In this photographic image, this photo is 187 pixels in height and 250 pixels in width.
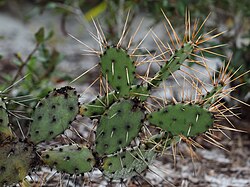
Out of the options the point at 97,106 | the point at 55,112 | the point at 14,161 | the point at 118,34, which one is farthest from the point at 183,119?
the point at 118,34

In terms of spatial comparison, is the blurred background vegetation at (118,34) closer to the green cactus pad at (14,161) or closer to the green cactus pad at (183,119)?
the green cactus pad at (14,161)

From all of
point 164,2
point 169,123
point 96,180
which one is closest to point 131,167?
point 169,123

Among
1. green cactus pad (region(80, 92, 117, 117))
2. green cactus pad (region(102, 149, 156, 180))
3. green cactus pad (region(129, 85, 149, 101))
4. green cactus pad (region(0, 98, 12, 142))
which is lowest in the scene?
green cactus pad (region(102, 149, 156, 180))

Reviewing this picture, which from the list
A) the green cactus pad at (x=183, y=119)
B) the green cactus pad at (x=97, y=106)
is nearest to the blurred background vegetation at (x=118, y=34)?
the green cactus pad at (x=97, y=106)

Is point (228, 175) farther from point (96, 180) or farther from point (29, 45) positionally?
point (29, 45)

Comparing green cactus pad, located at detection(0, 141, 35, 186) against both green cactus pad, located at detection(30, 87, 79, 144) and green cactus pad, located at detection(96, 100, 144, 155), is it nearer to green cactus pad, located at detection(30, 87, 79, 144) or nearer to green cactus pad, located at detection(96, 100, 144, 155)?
green cactus pad, located at detection(30, 87, 79, 144)

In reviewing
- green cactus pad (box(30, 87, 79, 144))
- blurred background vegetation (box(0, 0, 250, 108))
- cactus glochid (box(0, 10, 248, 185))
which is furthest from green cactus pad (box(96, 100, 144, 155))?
blurred background vegetation (box(0, 0, 250, 108))
